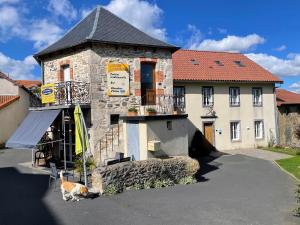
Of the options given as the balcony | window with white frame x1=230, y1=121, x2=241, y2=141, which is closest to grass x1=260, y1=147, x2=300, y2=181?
window with white frame x1=230, y1=121, x2=241, y2=141

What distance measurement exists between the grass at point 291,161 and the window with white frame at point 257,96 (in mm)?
3643

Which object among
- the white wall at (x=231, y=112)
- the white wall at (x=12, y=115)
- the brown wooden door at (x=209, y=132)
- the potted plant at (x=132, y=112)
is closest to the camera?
the potted plant at (x=132, y=112)

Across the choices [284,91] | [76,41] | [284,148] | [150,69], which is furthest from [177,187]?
[284,91]

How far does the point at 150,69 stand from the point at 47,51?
5628 millimetres

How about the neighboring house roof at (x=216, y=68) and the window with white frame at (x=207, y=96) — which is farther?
the neighboring house roof at (x=216, y=68)

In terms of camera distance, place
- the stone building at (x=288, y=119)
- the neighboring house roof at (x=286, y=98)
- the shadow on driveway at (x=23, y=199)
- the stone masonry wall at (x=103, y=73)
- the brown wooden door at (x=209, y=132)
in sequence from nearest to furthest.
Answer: the shadow on driveway at (x=23, y=199), the stone masonry wall at (x=103, y=73), the brown wooden door at (x=209, y=132), the stone building at (x=288, y=119), the neighboring house roof at (x=286, y=98)

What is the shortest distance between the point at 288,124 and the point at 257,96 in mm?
4175

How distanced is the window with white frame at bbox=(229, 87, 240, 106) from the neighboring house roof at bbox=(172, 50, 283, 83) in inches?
33.0

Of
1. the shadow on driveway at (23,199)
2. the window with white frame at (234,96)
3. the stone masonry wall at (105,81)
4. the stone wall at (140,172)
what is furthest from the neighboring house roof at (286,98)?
the shadow on driveway at (23,199)

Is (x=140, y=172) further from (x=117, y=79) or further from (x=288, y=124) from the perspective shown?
(x=288, y=124)

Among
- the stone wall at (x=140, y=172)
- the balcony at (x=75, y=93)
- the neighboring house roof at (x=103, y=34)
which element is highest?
the neighboring house roof at (x=103, y=34)

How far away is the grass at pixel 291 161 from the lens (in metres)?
18.0

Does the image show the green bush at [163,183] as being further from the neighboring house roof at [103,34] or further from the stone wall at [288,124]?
the stone wall at [288,124]

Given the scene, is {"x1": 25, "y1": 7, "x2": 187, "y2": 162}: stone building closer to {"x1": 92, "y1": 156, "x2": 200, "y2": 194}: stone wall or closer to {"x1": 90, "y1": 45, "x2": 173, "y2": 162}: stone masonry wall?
{"x1": 90, "y1": 45, "x2": 173, "y2": 162}: stone masonry wall
